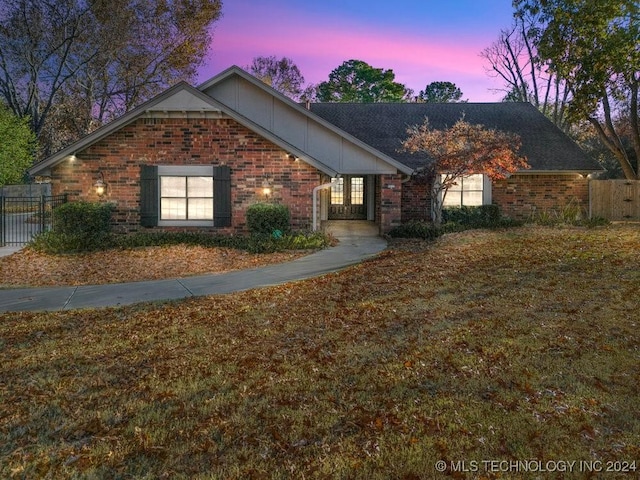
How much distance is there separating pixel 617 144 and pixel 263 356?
78.7 ft

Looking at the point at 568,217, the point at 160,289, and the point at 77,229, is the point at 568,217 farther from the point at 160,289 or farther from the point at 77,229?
the point at 77,229

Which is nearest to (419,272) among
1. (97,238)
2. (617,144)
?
(97,238)

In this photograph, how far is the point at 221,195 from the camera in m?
14.2

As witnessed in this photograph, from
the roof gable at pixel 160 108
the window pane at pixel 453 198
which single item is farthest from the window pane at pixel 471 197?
the roof gable at pixel 160 108

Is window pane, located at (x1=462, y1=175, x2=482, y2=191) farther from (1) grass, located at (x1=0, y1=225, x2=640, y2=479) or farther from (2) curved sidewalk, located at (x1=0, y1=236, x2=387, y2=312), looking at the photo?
(1) grass, located at (x1=0, y1=225, x2=640, y2=479)

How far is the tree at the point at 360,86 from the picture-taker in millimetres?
46812

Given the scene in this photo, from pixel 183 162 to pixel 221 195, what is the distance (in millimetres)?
1501

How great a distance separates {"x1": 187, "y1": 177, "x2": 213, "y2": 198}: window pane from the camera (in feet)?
47.3

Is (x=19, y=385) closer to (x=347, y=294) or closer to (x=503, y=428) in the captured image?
(x=503, y=428)

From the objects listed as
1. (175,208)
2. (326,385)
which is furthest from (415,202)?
(326,385)

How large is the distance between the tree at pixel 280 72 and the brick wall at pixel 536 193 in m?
27.4

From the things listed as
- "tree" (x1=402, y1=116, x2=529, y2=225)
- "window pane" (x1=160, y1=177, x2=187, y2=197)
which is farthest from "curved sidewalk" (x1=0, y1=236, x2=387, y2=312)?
"tree" (x1=402, y1=116, x2=529, y2=225)

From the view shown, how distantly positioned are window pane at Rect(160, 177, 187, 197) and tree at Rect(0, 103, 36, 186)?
1528 cm

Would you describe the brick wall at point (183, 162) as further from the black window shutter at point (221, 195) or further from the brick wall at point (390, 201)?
the brick wall at point (390, 201)
